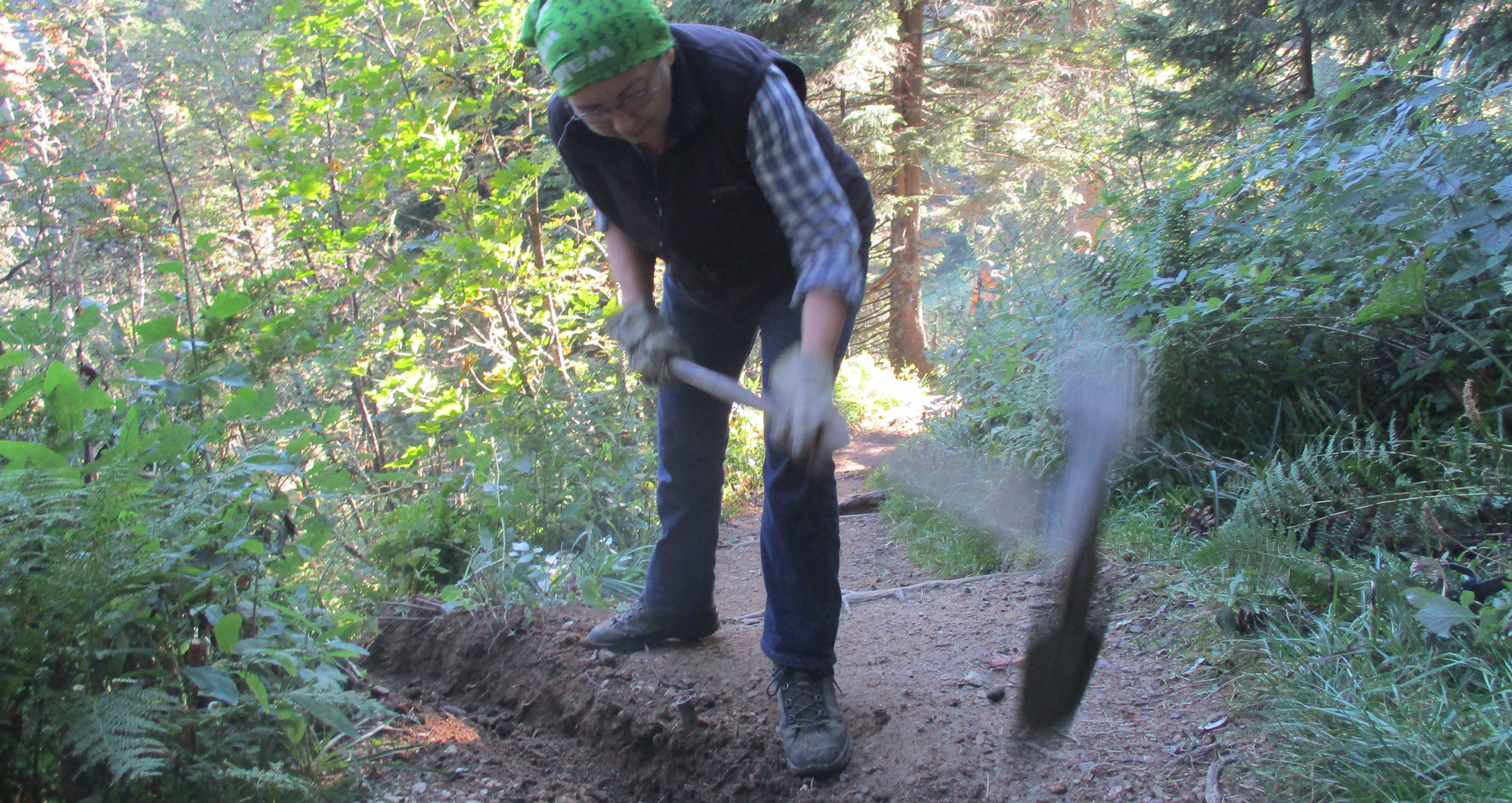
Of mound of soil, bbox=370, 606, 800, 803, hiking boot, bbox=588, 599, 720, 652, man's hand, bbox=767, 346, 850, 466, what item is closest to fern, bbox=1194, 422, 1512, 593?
man's hand, bbox=767, 346, 850, 466

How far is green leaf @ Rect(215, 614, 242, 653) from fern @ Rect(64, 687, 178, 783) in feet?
0.34

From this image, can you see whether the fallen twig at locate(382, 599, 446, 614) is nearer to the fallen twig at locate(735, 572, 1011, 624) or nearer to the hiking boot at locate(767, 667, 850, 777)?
the fallen twig at locate(735, 572, 1011, 624)

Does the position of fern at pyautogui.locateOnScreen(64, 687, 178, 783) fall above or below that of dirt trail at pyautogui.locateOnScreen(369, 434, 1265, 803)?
above

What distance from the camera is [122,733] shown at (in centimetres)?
129

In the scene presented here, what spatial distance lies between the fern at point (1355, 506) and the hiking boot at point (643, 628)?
4.89 ft

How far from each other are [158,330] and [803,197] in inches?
51.1

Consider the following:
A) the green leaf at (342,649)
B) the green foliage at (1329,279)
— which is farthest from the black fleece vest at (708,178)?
the green foliage at (1329,279)

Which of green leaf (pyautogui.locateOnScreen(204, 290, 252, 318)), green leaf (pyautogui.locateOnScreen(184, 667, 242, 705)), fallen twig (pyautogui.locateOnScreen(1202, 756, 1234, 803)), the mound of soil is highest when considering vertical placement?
green leaf (pyautogui.locateOnScreen(204, 290, 252, 318))

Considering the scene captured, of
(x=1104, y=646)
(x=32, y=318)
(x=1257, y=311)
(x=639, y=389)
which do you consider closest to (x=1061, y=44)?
(x=639, y=389)

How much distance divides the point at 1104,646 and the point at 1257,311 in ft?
4.60

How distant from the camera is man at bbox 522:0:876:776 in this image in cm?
182

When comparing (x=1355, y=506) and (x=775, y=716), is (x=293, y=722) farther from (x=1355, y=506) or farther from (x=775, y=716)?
(x=1355, y=506)

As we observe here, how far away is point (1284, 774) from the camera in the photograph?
1.65 m

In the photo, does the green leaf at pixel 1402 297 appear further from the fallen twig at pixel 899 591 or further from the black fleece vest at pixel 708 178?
the fallen twig at pixel 899 591
